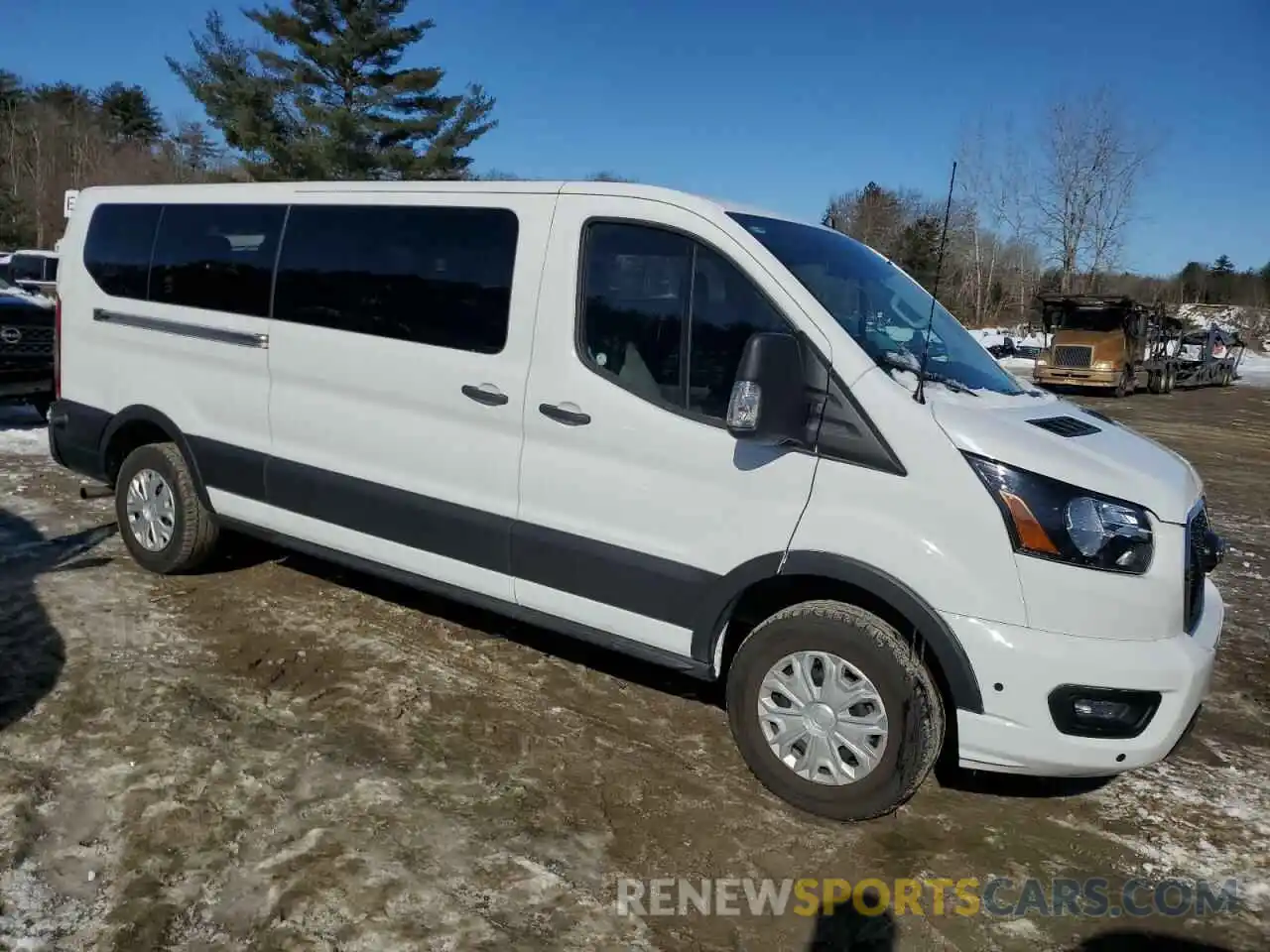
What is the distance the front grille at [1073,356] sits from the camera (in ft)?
80.4

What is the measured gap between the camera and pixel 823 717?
3.42 metres

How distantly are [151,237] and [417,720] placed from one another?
3327mm

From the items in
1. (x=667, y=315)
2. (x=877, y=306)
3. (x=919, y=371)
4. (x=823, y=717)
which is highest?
(x=877, y=306)

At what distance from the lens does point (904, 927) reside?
288cm

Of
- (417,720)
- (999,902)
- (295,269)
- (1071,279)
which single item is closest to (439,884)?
(417,720)

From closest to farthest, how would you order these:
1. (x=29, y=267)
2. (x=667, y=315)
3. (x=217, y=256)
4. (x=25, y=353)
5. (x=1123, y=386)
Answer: (x=667, y=315)
(x=217, y=256)
(x=25, y=353)
(x=1123, y=386)
(x=29, y=267)

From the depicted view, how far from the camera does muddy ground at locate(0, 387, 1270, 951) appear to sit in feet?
9.29

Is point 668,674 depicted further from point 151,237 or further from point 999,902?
point 151,237

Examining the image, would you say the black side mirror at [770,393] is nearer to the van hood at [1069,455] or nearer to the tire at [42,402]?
the van hood at [1069,455]

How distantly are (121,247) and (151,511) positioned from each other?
1557 mm

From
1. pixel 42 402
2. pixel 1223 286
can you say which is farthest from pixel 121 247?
pixel 1223 286

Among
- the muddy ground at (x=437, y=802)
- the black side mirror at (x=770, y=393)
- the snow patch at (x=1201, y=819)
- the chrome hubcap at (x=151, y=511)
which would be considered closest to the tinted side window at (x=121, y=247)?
the chrome hubcap at (x=151, y=511)

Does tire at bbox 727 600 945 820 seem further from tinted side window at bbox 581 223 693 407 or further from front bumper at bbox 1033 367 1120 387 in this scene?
front bumper at bbox 1033 367 1120 387

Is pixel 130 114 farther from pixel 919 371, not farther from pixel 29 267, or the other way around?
pixel 919 371
